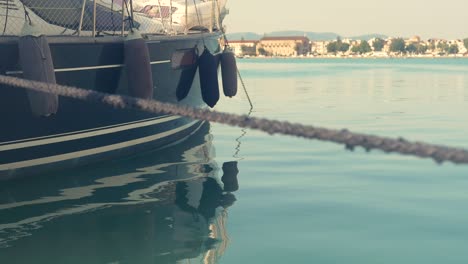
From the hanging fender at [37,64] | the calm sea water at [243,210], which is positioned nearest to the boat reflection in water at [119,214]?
the calm sea water at [243,210]

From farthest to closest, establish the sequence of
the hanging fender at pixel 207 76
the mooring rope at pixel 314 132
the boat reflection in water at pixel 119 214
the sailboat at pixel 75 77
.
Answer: the hanging fender at pixel 207 76 → the sailboat at pixel 75 77 → the boat reflection in water at pixel 119 214 → the mooring rope at pixel 314 132

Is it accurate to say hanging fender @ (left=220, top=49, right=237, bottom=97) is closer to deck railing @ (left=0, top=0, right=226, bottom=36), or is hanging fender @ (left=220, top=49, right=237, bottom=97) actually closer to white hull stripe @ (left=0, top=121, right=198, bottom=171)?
white hull stripe @ (left=0, top=121, right=198, bottom=171)

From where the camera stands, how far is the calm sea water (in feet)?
17.1

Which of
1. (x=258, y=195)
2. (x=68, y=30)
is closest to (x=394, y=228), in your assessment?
(x=258, y=195)

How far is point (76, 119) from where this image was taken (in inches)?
332

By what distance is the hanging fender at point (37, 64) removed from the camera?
736 centimetres

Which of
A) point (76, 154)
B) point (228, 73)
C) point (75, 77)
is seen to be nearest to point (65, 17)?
point (75, 77)

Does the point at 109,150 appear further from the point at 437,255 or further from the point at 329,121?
the point at 329,121

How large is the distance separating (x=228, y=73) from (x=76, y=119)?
5490 mm

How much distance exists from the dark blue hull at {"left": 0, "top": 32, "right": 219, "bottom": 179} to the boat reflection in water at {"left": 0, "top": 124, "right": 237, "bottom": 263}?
0.27 metres

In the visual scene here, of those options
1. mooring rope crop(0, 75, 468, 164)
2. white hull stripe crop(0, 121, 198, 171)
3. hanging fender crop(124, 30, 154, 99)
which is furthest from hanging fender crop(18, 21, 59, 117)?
mooring rope crop(0, 75, 468, 164)

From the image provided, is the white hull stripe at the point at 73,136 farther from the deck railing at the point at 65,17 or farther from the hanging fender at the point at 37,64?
the deck railing at the point at 65,17

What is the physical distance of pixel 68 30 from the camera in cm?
921

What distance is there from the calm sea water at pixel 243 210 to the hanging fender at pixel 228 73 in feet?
7.10
